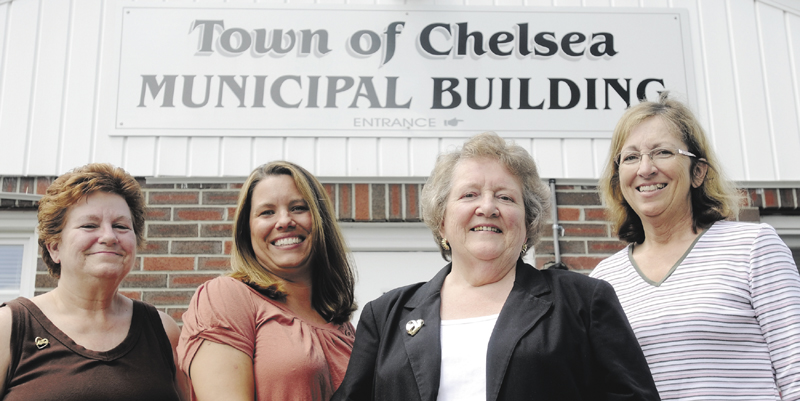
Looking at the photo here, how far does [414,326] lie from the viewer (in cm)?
188

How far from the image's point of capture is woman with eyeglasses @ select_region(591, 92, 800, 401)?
189 centimetres

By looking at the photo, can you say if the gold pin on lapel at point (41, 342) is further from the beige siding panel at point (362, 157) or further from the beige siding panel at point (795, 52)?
the beige siding panel at point (795, 52)

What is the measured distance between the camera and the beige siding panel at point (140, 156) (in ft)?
12.4

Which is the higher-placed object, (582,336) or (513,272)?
(513,272)

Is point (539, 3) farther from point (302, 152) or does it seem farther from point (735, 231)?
point (735, 231)

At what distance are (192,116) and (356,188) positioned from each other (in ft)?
3.40

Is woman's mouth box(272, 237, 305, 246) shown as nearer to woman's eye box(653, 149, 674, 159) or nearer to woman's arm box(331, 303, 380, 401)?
woman's arm box(331, 303, 380, 401)

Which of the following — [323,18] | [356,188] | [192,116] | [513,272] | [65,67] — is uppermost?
[323,18]

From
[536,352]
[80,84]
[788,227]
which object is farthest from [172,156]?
[788,227]

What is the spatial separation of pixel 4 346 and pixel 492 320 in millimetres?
1385

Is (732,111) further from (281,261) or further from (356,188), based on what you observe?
(281,261)

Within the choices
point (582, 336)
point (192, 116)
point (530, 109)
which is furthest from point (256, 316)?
point (530, 109)

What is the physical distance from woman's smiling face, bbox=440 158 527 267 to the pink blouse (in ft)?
1.86

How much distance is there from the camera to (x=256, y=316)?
6.97 ft
